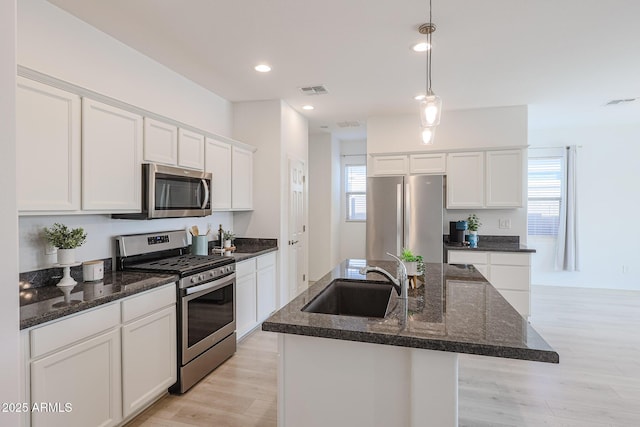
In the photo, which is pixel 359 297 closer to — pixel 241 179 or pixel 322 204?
pixel 241 179

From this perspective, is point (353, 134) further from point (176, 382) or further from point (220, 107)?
point (176, 382)

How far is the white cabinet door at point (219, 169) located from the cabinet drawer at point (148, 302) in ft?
4.18

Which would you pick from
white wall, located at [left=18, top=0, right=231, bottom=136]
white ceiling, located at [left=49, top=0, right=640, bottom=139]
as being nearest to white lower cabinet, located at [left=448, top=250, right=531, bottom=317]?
white ceiling, located at [left=49, top=0, right=640, bottom=139]

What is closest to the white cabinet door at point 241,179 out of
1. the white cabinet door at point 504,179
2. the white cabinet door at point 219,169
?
the white cabinet door at point 219,169

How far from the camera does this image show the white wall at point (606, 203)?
5770 mm

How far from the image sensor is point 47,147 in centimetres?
198

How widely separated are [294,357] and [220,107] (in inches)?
139

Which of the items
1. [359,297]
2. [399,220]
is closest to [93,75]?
[359,297]

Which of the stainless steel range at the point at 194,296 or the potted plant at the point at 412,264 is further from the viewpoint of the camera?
the stainless steel range at the point at 194,296

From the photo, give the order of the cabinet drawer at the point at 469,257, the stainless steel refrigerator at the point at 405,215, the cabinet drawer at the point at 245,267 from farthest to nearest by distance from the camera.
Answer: the stainless steel refrigerator at the point at 405,215, the cabinet drawer at the point at 469,257, the cabinet drawer at the point at 245,267

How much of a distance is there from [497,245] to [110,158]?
4.48 m

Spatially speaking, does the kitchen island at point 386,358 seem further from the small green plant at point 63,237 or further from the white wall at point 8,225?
the small green plant at point 63,237

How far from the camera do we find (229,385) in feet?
8.98

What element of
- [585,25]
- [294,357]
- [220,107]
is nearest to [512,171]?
[585,25]
